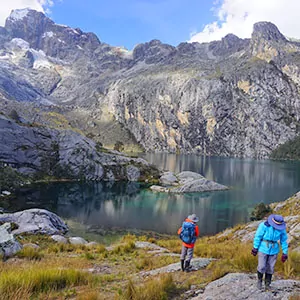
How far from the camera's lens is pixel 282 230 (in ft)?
25.6

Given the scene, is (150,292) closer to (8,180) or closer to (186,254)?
(186,254)

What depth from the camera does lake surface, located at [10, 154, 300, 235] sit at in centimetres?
4366

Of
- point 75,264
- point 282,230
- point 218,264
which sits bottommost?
point 75,264

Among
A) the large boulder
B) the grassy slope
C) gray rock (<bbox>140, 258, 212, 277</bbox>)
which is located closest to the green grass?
the grassy slope

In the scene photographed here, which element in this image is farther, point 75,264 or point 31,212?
point 31,212

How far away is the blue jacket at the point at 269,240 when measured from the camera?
7.80 meters

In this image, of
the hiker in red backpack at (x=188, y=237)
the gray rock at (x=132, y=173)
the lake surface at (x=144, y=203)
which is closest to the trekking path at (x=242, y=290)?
the hiker in red backpack at (x=188, y=237)

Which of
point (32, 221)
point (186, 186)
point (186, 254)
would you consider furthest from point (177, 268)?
point (186, 186)

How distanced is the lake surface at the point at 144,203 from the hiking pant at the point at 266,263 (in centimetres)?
3188

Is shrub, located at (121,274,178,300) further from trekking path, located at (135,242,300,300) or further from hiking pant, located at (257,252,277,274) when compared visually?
hiking pant, located at (257,252,277,274)

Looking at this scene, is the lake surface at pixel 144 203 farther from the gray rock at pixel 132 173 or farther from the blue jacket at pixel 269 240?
the blue jacket at pixel 269 240

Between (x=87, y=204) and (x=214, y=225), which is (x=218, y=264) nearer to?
(x=214, y=225)

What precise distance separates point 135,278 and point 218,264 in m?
2.90

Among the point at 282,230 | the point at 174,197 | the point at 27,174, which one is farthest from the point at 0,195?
the point at 282,230
